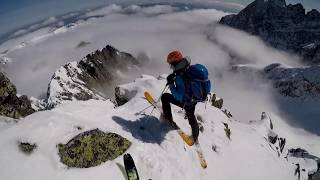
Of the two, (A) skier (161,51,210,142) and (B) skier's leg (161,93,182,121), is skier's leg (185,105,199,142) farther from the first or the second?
(B) skier's leg (161,93,182,121)

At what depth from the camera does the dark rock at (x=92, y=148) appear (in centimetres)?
1706

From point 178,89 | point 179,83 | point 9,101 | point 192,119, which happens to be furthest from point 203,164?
point 9,101

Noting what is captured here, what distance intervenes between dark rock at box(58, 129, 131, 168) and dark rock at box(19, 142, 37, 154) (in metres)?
1.06

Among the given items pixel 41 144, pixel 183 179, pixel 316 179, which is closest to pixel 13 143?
pixel 41 144

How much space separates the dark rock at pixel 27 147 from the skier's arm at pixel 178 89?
23.9ft

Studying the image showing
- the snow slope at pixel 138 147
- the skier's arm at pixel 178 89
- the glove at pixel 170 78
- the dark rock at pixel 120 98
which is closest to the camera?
the snow slope at pixel 138 147

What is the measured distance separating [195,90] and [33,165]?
8067 millimetres

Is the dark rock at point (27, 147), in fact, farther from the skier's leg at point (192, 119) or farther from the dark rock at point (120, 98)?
the dark rock at point (120, 98)

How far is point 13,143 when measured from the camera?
53.8ft

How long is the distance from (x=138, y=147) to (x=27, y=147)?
17.1 ft

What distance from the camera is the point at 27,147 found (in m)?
16.4

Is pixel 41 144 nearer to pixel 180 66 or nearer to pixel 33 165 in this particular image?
pixel 33 165

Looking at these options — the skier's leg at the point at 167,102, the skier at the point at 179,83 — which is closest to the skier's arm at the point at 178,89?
the skier at the point at 179,83

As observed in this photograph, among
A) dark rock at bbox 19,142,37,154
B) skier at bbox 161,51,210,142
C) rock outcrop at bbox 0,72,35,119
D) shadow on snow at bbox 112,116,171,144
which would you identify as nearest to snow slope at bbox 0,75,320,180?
shadow on snow at bbox 112,116,171,144
